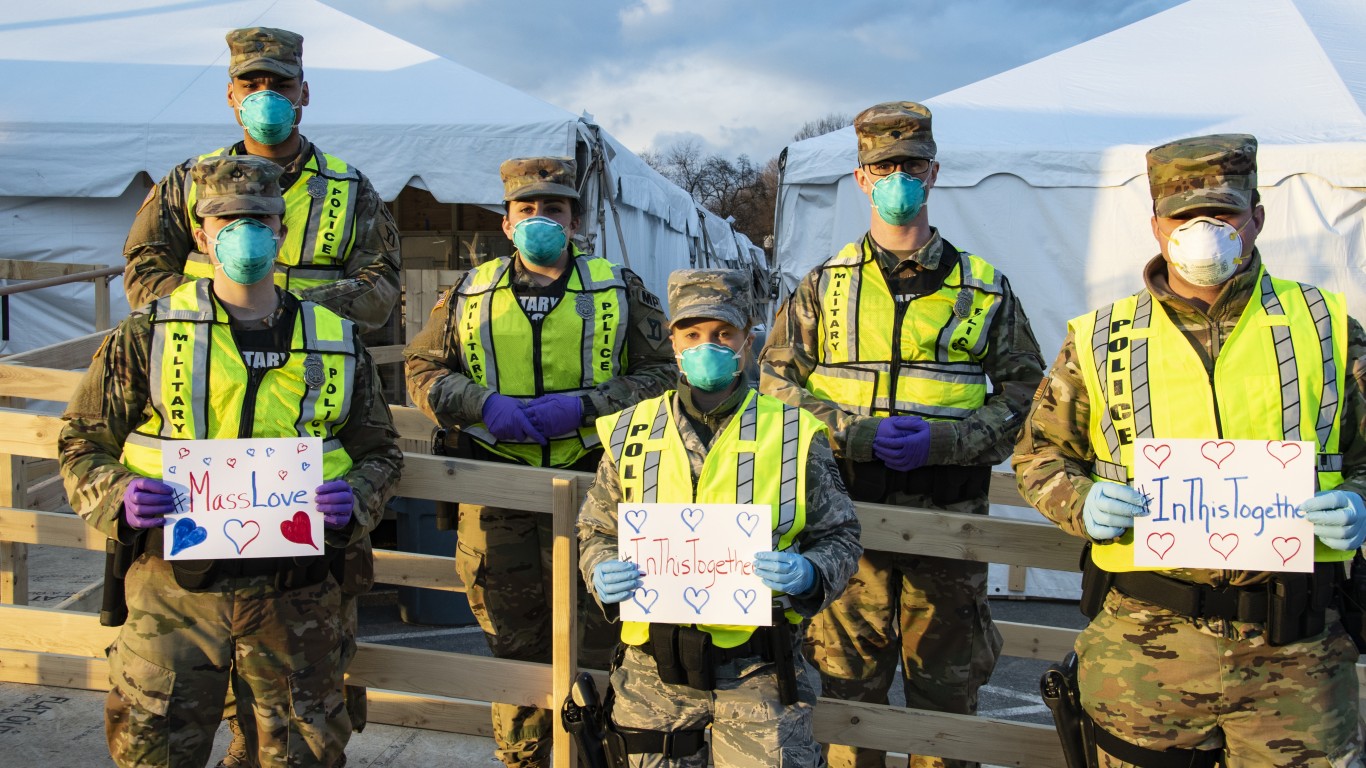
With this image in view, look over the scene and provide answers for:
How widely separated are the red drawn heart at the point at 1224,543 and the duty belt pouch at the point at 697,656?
3.89ft

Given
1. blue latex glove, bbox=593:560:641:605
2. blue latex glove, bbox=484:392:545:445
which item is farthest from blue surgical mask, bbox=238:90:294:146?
blue latex glove, bbox=593:560:641:605

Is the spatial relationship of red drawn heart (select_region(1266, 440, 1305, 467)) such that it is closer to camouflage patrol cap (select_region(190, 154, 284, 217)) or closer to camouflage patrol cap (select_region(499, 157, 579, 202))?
camouflage patrol cap (select_region(499, 157, 579, 202))

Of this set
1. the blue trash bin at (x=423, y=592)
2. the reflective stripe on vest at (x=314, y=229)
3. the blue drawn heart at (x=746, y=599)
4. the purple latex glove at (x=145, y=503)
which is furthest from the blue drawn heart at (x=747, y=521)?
the blue trash bin at (x=423, y=592)

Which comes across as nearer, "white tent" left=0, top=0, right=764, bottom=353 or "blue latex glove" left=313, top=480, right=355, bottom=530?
"blue latex glove" left=313, top=480, right=355, bottom=530

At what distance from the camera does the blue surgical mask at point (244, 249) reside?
2.80m

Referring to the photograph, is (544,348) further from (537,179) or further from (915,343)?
(915,343)

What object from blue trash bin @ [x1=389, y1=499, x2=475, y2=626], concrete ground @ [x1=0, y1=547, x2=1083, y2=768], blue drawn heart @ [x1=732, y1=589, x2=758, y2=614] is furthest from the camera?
blue trash bin @ [x1=389, y1=499, x2=475, y2=626]

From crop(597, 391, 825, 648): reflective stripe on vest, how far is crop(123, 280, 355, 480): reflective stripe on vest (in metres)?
0.89

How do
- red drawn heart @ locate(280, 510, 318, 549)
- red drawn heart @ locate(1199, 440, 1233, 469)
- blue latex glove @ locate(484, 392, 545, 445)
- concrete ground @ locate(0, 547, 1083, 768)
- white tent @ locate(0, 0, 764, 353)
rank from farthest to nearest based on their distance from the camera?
white tent @ locate(0, 0, 764, 353)
concrete ground @ locate(0, 547, 1083, 768)
blue latex glove @ locate(484, 392, 545, 445)
red drawn heart @ locate(280, 510, 318, 549)
red drawn heart @ locate(1199, 440, 1233, 469)

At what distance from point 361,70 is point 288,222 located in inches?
237

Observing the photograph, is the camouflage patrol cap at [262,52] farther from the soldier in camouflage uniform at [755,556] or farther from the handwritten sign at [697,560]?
the handwritten sign at [697,560]

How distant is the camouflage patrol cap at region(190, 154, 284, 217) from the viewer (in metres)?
2.85

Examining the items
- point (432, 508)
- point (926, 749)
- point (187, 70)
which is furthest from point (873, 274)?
point (187, 70)

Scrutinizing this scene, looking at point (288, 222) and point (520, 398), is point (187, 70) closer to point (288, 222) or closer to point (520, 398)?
point (288, 222)
